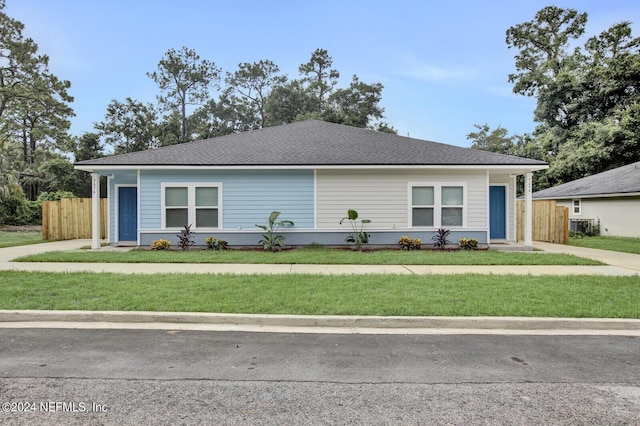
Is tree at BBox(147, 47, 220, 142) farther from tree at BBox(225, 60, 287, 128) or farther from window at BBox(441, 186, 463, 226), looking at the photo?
window at BBox(441, 186, 463, 226)

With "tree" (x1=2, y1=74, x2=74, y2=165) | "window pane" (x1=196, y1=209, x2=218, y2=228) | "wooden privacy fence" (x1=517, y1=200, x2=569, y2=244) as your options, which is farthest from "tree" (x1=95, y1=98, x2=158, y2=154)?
"wooden privacy fence" (x1=517, y1=200, x2=569, y2=244)

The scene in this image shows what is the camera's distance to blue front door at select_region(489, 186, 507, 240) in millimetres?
15102

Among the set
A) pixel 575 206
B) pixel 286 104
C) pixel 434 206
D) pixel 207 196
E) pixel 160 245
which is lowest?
pixel 160 245

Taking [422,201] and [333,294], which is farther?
[422,201]

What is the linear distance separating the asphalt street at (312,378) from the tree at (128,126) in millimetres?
34380

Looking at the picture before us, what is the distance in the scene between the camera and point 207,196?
13508mm

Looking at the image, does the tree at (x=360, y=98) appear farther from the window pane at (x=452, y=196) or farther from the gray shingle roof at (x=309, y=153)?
the window pane at (x=452, y=196)

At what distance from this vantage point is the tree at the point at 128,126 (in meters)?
35.2

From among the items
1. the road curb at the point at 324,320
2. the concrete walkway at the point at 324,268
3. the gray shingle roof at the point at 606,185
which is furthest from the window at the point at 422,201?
the gray shingle roof at the point at 606,185

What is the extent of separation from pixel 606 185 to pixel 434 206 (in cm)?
1351

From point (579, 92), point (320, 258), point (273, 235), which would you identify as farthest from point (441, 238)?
point (579, 92)

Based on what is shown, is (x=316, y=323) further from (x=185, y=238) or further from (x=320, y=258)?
(x=185, y=238)

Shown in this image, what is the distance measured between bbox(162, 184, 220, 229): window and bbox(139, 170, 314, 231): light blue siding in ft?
0.68

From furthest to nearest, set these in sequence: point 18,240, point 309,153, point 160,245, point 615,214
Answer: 1. point 615,214
2. point 18,240
3. point 309,153
4. point 160,245
